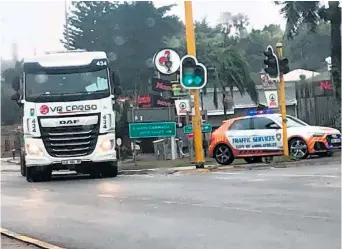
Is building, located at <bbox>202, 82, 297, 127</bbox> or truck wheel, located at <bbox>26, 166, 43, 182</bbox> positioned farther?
building, located at <bbox>202, 82, 297, 127</bbox>

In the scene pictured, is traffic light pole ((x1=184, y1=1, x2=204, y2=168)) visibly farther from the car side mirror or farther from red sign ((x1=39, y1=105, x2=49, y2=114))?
red sign ((x1=39, y1=105, x2=49, y2=114))

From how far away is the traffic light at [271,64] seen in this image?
22.5 meters

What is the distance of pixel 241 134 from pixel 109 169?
426 cm

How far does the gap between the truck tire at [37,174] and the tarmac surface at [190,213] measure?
316 centimetres

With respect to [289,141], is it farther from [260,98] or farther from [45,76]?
[260,98]

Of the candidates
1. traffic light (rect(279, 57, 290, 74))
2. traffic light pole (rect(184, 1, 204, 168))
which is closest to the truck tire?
traffic light pole (rect(184, 1, 204, 168))

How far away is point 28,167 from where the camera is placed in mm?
20984

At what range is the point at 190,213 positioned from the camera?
11336 millimetres

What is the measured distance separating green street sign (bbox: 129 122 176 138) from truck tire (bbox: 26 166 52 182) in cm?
705

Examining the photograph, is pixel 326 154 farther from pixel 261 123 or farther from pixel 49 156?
pixel 49 156

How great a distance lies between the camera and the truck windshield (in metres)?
20.1

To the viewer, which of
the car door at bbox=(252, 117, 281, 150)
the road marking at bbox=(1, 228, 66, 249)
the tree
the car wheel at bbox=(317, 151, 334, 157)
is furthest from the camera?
the tree

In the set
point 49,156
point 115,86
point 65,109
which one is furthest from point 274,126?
point 49,156

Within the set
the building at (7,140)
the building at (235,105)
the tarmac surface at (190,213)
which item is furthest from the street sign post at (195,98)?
the building at (7,140)
